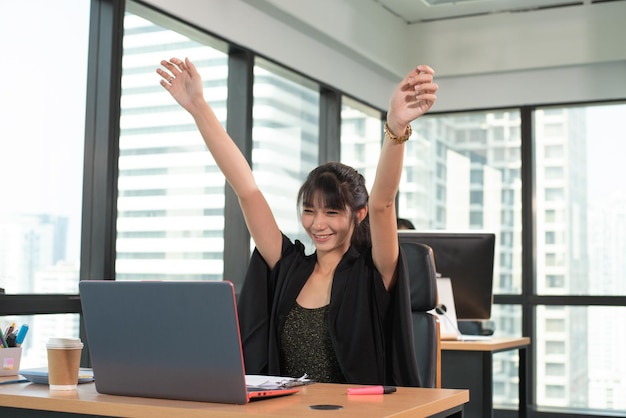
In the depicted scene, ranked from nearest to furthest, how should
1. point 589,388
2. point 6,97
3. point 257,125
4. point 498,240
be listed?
point 6,97
point 257,125
point 589,388
point 498,240

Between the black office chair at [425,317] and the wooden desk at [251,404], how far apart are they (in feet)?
2.85

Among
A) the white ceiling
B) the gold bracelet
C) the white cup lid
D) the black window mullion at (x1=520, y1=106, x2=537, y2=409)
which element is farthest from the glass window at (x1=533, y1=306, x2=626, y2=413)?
the white cup lid

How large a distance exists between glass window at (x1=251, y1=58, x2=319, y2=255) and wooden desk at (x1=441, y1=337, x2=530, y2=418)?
183 cm

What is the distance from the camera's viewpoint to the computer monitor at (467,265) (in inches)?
138

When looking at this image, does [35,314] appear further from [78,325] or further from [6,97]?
[6,97]

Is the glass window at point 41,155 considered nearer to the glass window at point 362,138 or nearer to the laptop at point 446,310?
the laptop at point 446,310

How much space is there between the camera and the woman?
2066 millimetres

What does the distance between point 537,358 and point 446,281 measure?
2909mm

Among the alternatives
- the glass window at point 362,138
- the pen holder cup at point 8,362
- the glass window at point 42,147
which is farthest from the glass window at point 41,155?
the glass window at point 362,138

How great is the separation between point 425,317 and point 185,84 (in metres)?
1.05

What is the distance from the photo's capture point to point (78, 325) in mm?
3654

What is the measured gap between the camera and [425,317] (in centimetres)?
261

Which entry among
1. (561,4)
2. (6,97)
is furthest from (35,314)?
(561,4)

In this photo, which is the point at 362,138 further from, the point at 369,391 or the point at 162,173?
the point at 369,391
